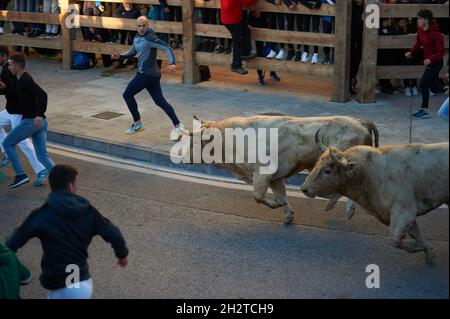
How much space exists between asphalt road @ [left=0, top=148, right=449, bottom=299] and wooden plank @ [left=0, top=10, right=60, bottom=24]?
6760 millimetres

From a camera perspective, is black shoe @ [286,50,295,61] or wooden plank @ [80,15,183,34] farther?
wooden plank @ [80,15,183,34]

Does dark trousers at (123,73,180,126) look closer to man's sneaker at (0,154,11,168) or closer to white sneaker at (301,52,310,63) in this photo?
man's sneaker at (0,154,11,168)

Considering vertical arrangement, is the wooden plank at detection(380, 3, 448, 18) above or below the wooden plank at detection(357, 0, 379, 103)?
above

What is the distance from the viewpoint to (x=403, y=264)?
28.2 feet

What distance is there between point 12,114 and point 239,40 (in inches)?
188

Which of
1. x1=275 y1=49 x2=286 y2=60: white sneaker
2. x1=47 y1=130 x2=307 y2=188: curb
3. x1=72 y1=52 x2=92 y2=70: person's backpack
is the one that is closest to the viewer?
x1=47 y1=130 x2=307 y2=188: curb

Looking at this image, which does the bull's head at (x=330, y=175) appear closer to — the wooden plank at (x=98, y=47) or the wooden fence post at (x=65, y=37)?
the wooden plank at (x=98, y=47)

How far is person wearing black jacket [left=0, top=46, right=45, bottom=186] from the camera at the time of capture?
11.2 m

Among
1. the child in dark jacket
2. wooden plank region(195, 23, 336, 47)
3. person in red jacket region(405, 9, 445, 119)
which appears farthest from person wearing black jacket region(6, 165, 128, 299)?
the child in dark jacket

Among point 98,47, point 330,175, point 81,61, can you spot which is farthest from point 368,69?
point 330,175

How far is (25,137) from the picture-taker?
1103 cm

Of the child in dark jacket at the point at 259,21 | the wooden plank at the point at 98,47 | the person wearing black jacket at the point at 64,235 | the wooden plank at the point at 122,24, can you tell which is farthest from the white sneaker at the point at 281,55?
the person wearing black jacket at the point at 64,235
